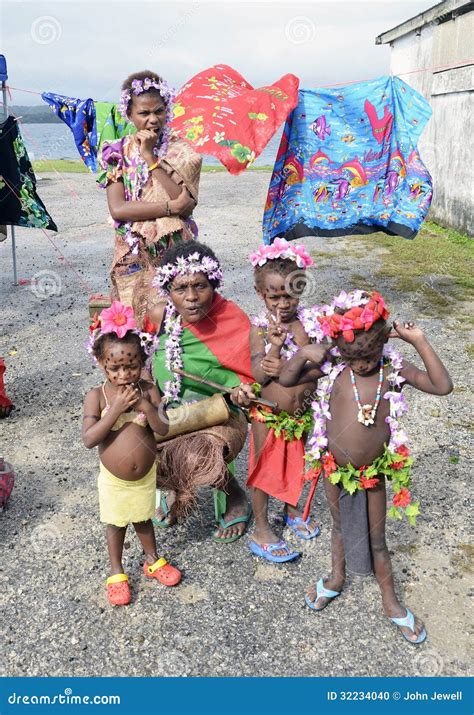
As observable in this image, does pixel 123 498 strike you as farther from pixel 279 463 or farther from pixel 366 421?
pixel 366 421

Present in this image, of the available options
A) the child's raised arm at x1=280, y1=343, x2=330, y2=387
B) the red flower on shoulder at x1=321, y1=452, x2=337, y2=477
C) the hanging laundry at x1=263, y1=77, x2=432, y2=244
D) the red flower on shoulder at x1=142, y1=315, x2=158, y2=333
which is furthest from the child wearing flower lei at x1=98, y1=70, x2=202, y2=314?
the hanging laundry at x1=263, y1=77, x2=432, y2=244

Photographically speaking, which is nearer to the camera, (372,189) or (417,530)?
(417,530)

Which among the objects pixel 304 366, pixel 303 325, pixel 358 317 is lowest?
pixel 304 366

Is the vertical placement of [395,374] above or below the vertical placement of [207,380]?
above

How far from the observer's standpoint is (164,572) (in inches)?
119

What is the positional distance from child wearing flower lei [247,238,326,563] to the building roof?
9016 millimetres

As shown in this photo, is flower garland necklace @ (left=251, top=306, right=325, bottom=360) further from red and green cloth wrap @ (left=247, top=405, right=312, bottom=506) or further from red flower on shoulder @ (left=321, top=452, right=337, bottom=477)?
red flower on shoulder @ (left=321, top=452, right=337, bottom=477)

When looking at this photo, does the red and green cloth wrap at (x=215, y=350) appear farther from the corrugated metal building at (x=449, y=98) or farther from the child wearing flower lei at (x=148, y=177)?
the corrugated metal building at (x=449, y=98)

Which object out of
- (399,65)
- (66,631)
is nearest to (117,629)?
(66,631)

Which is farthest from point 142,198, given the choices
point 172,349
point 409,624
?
point 409,624

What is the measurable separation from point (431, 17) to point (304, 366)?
1107cm

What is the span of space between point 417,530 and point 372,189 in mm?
3555

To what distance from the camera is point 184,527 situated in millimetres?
3465

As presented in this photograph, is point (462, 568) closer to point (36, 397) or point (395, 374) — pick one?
point (395, 374)
